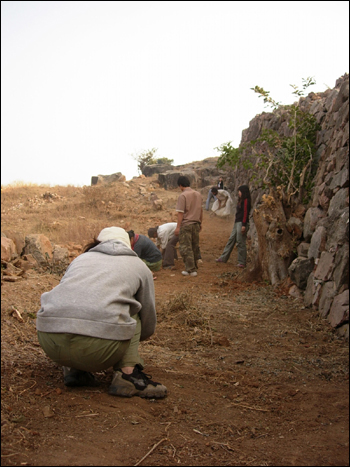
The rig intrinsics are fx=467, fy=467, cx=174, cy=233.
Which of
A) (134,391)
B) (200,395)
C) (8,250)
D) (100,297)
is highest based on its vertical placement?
(100,297)

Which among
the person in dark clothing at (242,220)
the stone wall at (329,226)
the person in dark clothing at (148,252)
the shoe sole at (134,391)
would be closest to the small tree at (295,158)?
the stone wall at (329,226)

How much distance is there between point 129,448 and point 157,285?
4861 mm

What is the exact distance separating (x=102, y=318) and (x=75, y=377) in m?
0.52

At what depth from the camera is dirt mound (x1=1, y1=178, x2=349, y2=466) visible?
2.25m

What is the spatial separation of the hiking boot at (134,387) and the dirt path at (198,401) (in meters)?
0.04

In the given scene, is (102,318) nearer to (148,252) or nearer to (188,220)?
(148,252)

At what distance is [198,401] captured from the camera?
303 cm

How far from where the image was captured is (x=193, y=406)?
2.94m

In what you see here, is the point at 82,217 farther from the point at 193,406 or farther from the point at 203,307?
the point at 193,406

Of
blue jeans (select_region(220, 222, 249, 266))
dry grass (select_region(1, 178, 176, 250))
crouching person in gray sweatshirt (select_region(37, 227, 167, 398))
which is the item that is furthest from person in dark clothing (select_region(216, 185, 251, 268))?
crouching person in gray sweatshirt (select_region(37, 227, 167, 398))

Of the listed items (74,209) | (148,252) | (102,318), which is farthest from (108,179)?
(102,318)

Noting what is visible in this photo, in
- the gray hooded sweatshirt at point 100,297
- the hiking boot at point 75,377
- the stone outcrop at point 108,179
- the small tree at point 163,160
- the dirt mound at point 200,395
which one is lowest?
the dirt mound at point 200,395

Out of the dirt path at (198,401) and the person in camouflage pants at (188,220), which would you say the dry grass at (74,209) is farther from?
the dirt path at (198,401)

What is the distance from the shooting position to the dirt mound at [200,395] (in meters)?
2.25
